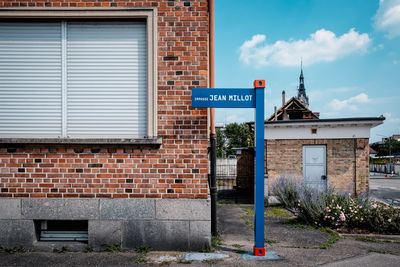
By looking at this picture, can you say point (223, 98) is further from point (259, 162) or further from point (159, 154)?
point (159, 154)

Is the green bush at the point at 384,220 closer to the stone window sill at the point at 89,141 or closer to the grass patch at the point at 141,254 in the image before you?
the grass patch at the point at 141,254

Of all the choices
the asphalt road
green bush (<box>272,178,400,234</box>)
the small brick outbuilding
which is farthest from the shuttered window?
the small brick outbuilding

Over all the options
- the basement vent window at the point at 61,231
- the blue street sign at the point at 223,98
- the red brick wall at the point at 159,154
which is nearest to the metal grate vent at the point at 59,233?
the basement vent window at the point at 61,231

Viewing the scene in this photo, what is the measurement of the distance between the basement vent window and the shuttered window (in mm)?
1497

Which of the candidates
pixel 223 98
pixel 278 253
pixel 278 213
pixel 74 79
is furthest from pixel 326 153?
pixel 74 79

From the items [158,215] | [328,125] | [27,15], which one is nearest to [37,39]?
[27,15]

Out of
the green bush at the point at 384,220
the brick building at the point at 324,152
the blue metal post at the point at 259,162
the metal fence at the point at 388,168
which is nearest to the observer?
the blue metal post at the point at 259,162

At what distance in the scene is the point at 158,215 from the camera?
4566mm

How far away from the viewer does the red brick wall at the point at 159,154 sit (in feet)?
15.2

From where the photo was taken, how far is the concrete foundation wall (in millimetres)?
4559

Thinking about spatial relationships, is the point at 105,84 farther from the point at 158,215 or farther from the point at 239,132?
the point at 239,132

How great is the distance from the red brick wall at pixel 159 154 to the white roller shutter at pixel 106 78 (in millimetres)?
330

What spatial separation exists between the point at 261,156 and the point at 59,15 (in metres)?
4.00

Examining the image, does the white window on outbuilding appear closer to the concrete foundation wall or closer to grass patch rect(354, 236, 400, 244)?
the concrete foundation wall
